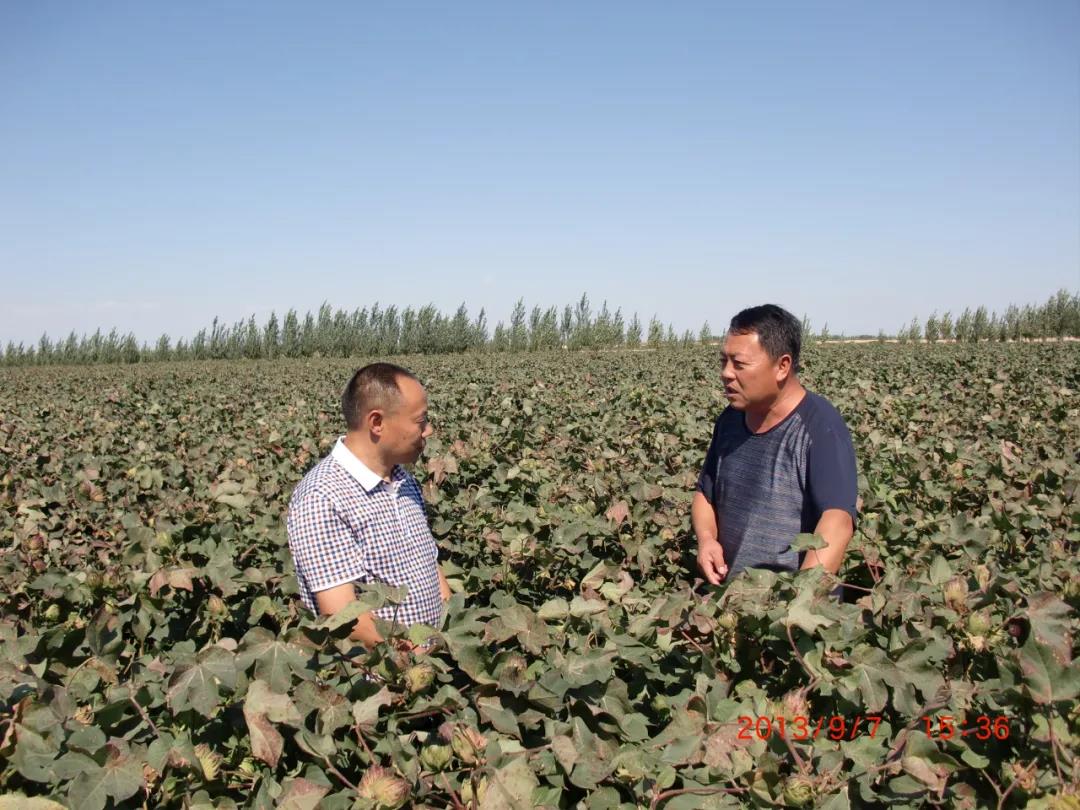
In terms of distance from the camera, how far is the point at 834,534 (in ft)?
8.16

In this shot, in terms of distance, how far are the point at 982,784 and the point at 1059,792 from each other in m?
0.20

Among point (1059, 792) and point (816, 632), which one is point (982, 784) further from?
point (816, 632)

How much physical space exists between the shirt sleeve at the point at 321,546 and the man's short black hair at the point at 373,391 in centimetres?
31

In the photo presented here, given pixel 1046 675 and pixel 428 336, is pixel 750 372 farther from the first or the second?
pixel 428 336

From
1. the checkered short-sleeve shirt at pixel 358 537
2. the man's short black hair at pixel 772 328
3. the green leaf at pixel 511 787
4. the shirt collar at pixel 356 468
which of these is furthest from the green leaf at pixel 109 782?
the man's short black hair at pixel 772 328

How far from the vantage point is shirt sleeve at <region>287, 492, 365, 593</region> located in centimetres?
233

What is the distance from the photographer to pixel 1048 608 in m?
1.34

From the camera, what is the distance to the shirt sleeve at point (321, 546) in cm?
233

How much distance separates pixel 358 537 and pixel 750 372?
147cm

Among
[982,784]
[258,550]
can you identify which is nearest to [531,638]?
[982,784]

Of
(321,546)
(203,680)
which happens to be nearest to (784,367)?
(321,546)
